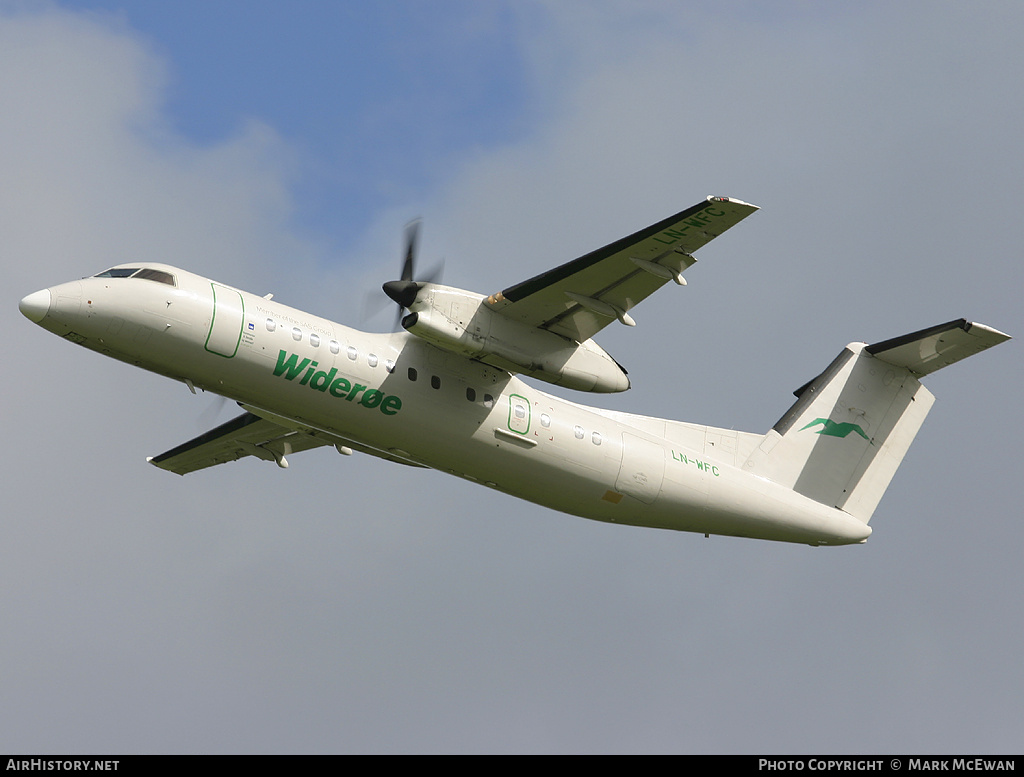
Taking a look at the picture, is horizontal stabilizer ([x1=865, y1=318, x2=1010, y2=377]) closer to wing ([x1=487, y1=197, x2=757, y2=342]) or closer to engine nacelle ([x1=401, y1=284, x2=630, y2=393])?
wing ([x1=487, y1=197, x2=757, y2=342])

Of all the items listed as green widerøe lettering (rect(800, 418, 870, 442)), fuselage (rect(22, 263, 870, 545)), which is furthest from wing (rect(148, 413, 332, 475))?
green widerøe lettering (rect(800, 418, 870, 442))

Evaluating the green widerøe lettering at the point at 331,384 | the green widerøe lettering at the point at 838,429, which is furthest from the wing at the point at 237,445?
the green widerøe lettering at the point at 838,429

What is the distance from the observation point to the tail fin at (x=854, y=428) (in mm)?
19219

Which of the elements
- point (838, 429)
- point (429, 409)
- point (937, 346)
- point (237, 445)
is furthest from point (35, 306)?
point (937, 346)

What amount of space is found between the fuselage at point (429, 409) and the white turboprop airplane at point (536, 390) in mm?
23

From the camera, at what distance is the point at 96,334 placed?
14719mm

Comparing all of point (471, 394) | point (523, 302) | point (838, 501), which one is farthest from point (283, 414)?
point (838, 501)

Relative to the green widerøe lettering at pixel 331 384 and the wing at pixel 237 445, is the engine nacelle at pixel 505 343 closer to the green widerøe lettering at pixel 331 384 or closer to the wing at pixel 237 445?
the green widerøe lettering at pixel 331 384

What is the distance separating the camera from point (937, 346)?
725 inches

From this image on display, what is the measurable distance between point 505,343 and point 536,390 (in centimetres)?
132

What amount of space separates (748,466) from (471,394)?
5174 millimetres

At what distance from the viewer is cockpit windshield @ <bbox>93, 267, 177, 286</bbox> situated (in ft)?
49.4

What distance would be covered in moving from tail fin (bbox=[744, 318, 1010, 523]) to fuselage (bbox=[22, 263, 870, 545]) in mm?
420
